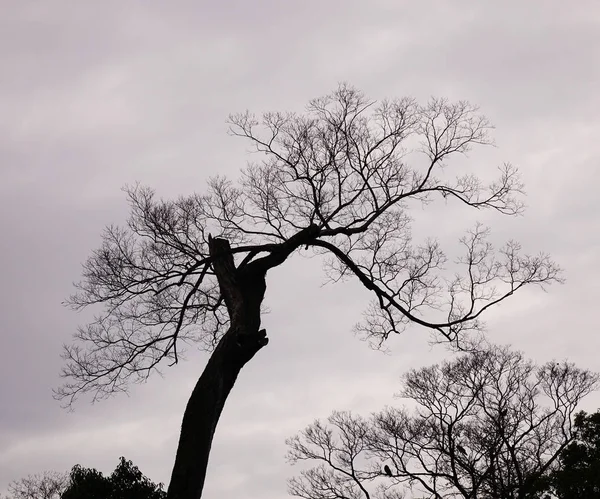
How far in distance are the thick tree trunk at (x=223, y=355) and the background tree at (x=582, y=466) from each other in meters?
16.4

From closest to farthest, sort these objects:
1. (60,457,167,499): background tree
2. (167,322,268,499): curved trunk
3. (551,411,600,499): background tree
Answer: (167,322,268,499): curved trunk → (60,457,167,499): background tree → (551,411,600,499): background tree

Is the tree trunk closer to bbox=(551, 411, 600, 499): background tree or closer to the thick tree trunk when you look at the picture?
the thick tree trunk

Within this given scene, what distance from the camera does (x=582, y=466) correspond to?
24.9 meters

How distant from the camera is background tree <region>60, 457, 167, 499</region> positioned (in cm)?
1521

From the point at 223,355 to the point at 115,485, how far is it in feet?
19.5

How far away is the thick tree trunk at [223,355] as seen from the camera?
33.5 feet

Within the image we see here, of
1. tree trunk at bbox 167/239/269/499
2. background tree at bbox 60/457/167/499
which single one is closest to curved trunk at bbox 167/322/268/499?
tree trunk at bbox 167/239/269/499

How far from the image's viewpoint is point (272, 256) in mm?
12312

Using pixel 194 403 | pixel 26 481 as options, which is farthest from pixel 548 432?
pixel 26 481

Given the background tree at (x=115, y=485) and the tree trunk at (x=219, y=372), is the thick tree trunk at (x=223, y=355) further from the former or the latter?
the background tree at (x=115, y=485)

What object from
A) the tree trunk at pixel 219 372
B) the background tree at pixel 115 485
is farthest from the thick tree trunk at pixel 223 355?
the background tree at pixel 115 485

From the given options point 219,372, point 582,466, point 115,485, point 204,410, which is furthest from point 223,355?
point 582,466

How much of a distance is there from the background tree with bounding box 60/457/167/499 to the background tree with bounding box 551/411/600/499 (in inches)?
581

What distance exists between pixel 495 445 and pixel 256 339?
1960 cm
